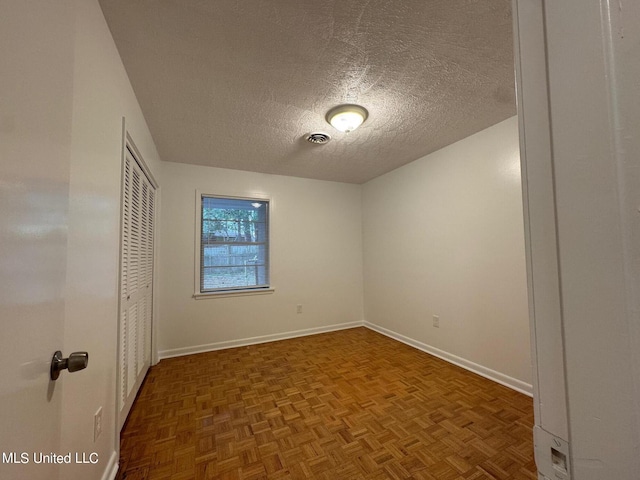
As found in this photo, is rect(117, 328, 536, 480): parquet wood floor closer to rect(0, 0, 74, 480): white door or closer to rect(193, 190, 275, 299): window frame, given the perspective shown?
rect(193, 190, 275, 299): window frame

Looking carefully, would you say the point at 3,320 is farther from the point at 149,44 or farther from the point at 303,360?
the point at 303,360

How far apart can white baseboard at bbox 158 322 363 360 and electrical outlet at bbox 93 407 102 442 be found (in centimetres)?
187

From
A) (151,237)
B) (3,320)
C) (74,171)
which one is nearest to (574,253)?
(3,320)

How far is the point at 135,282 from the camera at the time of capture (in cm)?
209

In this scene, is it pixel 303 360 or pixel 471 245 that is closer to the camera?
pixel 471 245

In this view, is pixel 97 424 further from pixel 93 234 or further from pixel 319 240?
pixel 319 240

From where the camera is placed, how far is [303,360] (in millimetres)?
2879

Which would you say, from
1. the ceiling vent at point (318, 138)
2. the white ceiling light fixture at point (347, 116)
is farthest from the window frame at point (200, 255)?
the white ceiling light fixture at point (347, 116)

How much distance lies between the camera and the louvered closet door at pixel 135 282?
1.73m

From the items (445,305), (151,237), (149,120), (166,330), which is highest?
(149,120)

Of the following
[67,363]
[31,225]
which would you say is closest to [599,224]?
[31,225]

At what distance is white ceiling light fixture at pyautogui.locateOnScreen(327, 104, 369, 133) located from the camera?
203 centimetres

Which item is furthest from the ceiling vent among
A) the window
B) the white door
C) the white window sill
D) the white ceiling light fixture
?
the white window sill

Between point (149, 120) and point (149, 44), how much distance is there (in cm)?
93
